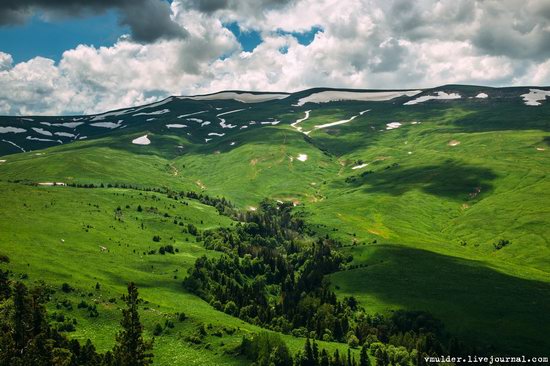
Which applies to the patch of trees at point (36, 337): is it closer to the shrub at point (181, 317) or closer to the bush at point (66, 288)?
the shrub at point (181, 317)

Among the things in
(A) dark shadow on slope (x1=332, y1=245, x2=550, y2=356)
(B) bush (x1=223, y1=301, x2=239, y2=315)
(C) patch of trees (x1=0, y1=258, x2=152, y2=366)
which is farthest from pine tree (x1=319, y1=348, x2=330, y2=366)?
(C) patch of trees (x1=0, y1=258, x2=152, y2=366)

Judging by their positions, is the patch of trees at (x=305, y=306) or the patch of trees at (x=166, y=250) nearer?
the patch of trees at (x=305, y=306)

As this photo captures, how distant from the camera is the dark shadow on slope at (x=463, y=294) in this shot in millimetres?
126500

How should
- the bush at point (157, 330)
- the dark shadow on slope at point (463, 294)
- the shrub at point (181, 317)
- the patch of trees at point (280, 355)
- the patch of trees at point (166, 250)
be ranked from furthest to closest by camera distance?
the patch of trees at point (166, 250)
the dark shadow on slope at point (463, 294)
the shrub at point (181, 317)
the bush at point (157, 330)
the patch of trees at point (280, 355)

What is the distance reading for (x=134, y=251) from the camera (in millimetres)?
188250

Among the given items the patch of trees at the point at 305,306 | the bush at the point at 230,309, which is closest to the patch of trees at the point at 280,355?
the patch of trees at the point at 305,306

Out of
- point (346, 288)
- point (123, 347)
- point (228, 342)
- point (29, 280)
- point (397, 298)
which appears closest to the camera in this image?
point (123, 347)

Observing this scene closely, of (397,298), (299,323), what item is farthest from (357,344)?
(397,298)

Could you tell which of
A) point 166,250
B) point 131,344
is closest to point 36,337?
point 131,344

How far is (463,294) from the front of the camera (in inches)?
6102

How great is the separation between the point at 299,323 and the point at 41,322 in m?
93.2

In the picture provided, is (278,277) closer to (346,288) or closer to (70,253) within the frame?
(346,288)

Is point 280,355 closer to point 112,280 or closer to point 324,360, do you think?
point 324,360

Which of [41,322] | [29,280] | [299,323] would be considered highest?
[41,322]
